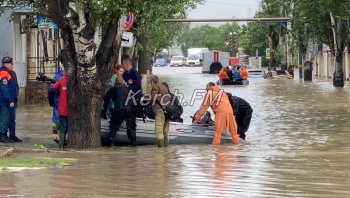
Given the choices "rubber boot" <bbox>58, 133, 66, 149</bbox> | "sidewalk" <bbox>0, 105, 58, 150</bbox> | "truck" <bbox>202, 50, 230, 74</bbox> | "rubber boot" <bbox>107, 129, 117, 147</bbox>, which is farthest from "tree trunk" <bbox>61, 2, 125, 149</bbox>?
"truck" <bbox>202, 50, 230, 74</bbox>

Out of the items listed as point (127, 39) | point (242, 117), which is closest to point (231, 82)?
point (127, 39)

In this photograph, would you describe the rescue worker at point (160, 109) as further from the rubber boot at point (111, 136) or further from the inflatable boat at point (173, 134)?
the rubber boot at point (111, 136)

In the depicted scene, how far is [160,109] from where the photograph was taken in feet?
56.4

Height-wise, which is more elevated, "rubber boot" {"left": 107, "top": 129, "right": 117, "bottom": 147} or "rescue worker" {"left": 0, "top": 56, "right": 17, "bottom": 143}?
"rescue worker" {"left": 0, "top": 56, "right": 17, "bottom": 143}

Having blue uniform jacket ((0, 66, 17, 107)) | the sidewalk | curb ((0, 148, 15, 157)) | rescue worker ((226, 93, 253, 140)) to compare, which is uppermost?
blue uniform jacket ((0, 66, 17, 107))

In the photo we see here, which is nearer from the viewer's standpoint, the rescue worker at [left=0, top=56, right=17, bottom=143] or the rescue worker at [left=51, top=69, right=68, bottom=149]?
the rescue worker at [left=51, top=69, right=68, bottom=149]

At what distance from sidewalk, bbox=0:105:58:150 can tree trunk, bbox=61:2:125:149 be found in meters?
0.78

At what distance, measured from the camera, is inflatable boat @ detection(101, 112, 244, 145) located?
17688 millimetres

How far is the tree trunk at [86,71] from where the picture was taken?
1633 centimetres

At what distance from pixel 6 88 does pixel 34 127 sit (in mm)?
4649

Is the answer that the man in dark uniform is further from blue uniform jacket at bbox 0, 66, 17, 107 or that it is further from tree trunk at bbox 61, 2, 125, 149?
blue uniform jacket at bbox 0, 66, 17, 107

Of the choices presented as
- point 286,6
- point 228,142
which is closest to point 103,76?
point 228,142

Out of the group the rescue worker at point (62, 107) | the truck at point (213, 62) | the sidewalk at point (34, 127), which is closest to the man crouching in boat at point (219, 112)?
the rescue worker at point (62, 107)

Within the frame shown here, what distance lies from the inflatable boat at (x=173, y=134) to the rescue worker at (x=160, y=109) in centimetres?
28
